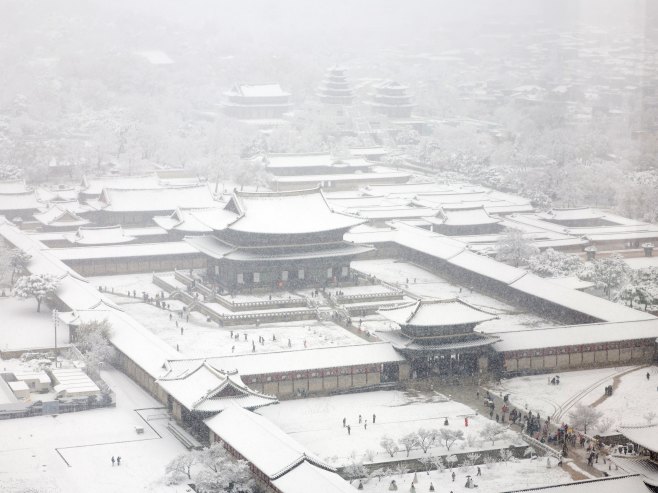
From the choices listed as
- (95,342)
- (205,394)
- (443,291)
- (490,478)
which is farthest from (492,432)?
(443,291)

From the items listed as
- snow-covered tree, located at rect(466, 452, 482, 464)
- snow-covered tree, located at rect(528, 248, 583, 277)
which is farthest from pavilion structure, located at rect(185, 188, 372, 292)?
snow-covered tree, located at rect(466, 452, 482, 464)

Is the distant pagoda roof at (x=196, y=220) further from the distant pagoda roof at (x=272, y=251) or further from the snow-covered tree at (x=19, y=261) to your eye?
the snow-covered tree at (x=19, y=261)

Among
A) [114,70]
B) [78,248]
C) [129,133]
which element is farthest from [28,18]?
[78,248]

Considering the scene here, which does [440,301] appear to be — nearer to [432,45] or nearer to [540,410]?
[540,410]

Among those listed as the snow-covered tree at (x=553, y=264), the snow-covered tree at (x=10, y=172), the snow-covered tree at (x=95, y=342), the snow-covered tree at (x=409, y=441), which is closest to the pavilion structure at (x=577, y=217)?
the snow-covered tree at (x=553, y=264)

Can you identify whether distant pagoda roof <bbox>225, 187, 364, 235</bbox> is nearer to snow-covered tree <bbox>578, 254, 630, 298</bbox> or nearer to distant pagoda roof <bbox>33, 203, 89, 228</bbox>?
snow-covered tree <bbox>578, 254, 630, 298</bbox>
